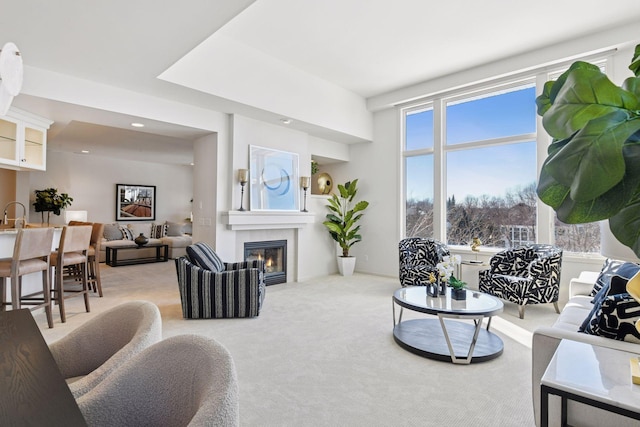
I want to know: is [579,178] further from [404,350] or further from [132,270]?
[132,270]

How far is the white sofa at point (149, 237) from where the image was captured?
7931 millimetres

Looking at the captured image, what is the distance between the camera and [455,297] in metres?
3.17

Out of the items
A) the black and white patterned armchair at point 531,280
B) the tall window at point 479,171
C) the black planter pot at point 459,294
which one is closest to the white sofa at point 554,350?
the black planter pot at point 459,294

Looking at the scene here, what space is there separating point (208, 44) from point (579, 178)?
4.50 m

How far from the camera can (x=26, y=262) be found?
3.33m

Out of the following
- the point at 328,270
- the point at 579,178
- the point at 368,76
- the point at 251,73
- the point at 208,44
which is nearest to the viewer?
the point at 579,178

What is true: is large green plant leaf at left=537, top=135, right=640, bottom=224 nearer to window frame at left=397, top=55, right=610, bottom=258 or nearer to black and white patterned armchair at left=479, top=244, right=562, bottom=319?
black and white patterned armchair at left=479, top=244, right=562, bottom=319

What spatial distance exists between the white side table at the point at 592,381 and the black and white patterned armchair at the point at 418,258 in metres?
3.42

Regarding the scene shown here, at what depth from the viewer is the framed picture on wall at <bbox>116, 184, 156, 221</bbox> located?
8992 millimetres

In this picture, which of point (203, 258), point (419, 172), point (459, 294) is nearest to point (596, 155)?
point (459, 294)

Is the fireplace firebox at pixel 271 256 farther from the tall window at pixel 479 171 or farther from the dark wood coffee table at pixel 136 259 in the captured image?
the dark wood coffee table at pixel 136 259

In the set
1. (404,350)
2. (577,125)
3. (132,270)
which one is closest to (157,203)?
(132,270)

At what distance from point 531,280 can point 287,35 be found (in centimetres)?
422

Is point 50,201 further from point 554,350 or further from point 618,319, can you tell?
point 618,319
